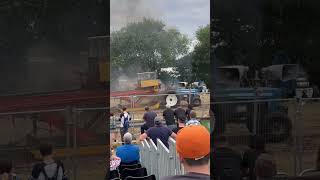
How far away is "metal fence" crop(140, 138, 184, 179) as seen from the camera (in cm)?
359

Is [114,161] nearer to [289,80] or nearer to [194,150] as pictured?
[289,80]

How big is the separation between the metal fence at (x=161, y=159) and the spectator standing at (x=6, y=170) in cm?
141

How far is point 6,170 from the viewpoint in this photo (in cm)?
191

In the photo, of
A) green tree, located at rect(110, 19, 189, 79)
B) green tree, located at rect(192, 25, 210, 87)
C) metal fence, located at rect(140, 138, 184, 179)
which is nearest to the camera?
green tree, located at rect(192, 25, 210, 87)

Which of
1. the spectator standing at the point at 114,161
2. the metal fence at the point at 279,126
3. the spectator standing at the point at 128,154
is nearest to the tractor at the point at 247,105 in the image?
the metal fence at the point at 279,126

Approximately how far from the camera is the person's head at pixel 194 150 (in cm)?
152

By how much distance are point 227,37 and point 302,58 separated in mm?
400

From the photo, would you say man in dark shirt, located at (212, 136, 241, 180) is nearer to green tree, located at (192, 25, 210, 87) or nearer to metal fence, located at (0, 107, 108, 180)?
green tree, located at (192, 25, 210, 87)

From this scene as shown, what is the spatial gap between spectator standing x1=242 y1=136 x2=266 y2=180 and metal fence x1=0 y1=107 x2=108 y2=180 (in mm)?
682

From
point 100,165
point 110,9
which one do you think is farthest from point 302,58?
point 100,165

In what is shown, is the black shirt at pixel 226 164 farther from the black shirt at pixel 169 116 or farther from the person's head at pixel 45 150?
the black shirt at pixel 169 116

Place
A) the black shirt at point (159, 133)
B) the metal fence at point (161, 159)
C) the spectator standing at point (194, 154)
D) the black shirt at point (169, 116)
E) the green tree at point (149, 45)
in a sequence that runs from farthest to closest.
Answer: the green tree at point (149, 45) → the black shirt at point (169, 116) → the black shirt at point (159, 133) → the metal fence at point (161, 159) → the spectator standing at point (194, 154)

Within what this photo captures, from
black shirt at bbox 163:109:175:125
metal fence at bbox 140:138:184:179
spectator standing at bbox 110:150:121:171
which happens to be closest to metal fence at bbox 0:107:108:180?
metal fence at bbox 140:138:184:179

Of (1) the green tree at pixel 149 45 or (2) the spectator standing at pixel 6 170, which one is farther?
(1) the green tree at pixel 149 45
